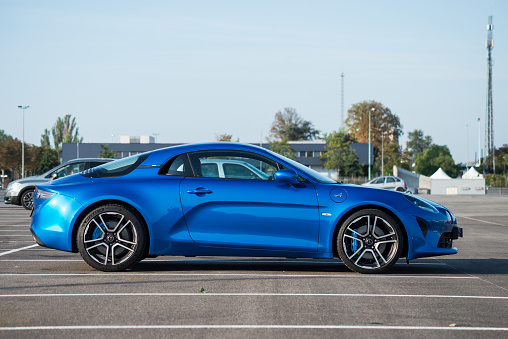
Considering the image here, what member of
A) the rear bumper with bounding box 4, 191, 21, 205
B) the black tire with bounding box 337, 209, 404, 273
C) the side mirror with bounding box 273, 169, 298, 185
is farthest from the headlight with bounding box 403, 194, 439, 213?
the rear bumper with bounding box 4, 191, 21, 205

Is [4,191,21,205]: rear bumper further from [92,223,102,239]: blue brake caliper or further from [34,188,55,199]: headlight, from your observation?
[92,223,102,239]: blue brake caliper

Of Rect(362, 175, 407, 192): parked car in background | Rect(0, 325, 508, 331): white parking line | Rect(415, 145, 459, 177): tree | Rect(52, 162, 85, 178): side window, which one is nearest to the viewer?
Rect(0, 325, 508, 331): white parking line

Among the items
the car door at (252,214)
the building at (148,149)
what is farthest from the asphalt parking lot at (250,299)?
the building at (148,149)

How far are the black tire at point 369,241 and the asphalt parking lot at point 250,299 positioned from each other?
18 cm

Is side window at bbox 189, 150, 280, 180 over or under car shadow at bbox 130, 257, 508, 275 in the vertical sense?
over

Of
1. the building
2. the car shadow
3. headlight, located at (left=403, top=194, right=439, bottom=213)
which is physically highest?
the building

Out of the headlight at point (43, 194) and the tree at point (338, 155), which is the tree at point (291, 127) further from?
the headlight at point (43, 194)

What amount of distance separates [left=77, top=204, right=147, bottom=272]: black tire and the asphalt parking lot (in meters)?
0.15

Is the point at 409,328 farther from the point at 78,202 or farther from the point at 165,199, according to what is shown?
the point at 78,202

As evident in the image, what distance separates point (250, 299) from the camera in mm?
5543

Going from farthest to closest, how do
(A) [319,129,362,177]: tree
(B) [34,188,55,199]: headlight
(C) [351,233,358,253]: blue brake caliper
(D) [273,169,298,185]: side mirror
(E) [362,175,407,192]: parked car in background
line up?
1. (A) [319,129,362,177]: tree
2. (E) [362,175,407,192]: parked car in background
3. (B) [34,188,55,199]: headlight
4. (C) [351,233,358,253]: blue brake caliper
5. (D) [273,169,298,185]: side mirror

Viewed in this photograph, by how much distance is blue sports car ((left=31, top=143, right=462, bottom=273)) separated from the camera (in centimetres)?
686

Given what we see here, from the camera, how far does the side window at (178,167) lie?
23.3ft

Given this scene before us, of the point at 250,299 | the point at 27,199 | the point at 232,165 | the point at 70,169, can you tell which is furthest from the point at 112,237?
the point at 27,199
